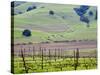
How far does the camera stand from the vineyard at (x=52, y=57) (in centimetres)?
253

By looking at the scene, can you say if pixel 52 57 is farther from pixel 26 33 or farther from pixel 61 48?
pixel 26 33

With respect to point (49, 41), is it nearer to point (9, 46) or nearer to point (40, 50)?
point (40, 50)

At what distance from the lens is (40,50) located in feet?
8.55

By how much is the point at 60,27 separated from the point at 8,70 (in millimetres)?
769

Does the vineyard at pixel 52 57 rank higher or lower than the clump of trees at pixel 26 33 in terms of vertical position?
lower

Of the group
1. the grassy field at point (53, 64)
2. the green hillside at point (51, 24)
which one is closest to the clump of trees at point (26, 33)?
the green hillside at point (51, 24)

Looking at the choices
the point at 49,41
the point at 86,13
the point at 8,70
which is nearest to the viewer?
the point at 8,70

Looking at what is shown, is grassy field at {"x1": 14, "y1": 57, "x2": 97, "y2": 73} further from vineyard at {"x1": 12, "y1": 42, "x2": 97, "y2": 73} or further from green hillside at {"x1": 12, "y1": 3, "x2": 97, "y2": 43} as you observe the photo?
green hillside at {"x1": 12, "y1": 3, "x2": 97, "y2": 43}

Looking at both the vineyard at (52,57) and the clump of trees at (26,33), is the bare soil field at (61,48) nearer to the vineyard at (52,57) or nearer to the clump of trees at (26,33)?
the vineyard at (52,57)

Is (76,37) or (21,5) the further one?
(76,37)

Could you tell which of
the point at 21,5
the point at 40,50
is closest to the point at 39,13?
the point at 21,5

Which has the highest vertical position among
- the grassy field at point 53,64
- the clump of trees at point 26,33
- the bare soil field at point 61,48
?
the clump of trees at point 26,33

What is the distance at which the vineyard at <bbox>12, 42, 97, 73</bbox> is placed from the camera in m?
2.53

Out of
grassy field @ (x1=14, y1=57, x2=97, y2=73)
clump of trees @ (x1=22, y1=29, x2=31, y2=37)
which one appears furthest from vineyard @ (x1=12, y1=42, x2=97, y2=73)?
clump of trees @ (x1=22, y1=29, x2=31, y2=37)
